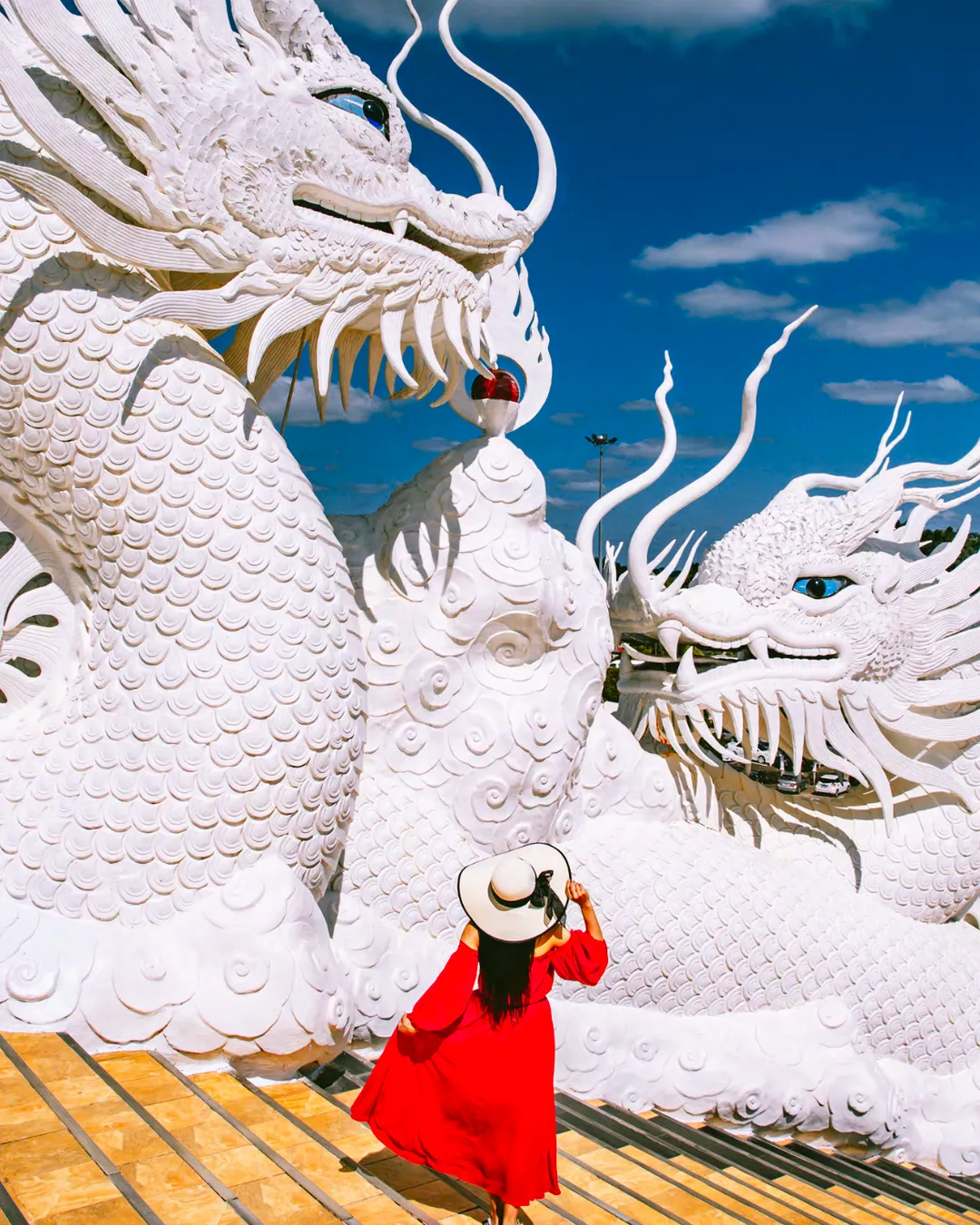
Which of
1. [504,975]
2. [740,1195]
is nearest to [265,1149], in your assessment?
[504,975]

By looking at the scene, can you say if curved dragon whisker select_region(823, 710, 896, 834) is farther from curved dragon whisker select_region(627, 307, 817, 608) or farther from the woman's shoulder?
the woman's shoulder

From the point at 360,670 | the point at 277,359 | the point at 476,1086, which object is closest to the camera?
the point at 476,1086

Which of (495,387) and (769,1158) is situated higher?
(495,387)

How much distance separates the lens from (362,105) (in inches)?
121

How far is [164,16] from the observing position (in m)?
2.63

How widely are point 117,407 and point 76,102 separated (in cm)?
75

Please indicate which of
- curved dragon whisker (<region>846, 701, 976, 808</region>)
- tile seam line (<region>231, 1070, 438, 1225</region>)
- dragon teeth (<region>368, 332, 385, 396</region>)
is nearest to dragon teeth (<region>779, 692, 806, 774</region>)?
curved dragon whisker (<region>846, 701, 976, 808</region>)

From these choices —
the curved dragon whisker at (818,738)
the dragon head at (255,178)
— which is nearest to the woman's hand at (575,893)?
the dragon head at (255,178)

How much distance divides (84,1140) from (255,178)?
2.22 m

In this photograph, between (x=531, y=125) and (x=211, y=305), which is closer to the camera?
(x=211, y=305)

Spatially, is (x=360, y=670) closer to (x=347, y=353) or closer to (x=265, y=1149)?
(x=347, y=353)

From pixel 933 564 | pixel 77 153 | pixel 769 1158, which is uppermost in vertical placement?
pixel 77 153

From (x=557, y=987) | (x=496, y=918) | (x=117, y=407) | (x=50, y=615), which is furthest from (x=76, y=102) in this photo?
(x=557, y=987)

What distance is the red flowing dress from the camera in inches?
80.5
